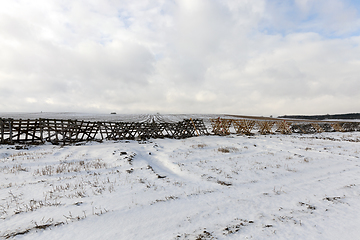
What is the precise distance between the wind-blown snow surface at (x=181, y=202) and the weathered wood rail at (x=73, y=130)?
934cm

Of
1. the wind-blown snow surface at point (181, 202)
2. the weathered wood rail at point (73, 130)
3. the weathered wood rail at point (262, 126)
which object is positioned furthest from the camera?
the weathered wood rail at point (262, 126)

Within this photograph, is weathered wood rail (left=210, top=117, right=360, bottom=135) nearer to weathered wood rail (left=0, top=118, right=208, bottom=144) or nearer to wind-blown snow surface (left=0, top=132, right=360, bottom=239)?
weathered wood rail (left=0, top=118, right=208, bottom=144)

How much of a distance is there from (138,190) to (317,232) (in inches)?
179

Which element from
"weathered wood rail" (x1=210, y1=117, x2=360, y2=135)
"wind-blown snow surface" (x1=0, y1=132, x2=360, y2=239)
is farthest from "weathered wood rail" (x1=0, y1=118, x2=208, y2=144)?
"wind-blown snow surface" (x1=0, y1=132, x2=360, y2=239)

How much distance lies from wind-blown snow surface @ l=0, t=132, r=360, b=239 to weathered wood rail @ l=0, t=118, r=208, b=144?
9.34m

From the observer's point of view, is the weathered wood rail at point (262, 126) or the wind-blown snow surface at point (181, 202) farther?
the weathered wood rail at point (262, 126)

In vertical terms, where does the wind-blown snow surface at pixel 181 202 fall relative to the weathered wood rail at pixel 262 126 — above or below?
below

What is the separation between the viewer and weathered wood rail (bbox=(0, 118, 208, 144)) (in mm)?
14578

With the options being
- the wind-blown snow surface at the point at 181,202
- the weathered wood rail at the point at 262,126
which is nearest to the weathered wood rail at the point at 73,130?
the weathered wood rail at the point at 262,126

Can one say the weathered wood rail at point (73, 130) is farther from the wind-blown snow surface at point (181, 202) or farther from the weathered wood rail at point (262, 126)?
the wind-blown snow surface at point (181, 202)

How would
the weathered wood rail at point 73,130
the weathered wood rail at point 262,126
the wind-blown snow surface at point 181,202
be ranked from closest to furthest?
1. the wind-blown snow surface at point 181,202
2. the weathered wood rail at point 73,130
3. the weathered wood rail at point 262,126

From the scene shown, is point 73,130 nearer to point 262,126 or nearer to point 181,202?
point 181,202

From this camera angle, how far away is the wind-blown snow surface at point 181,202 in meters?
3.21

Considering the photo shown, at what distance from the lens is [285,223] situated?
348 cm
